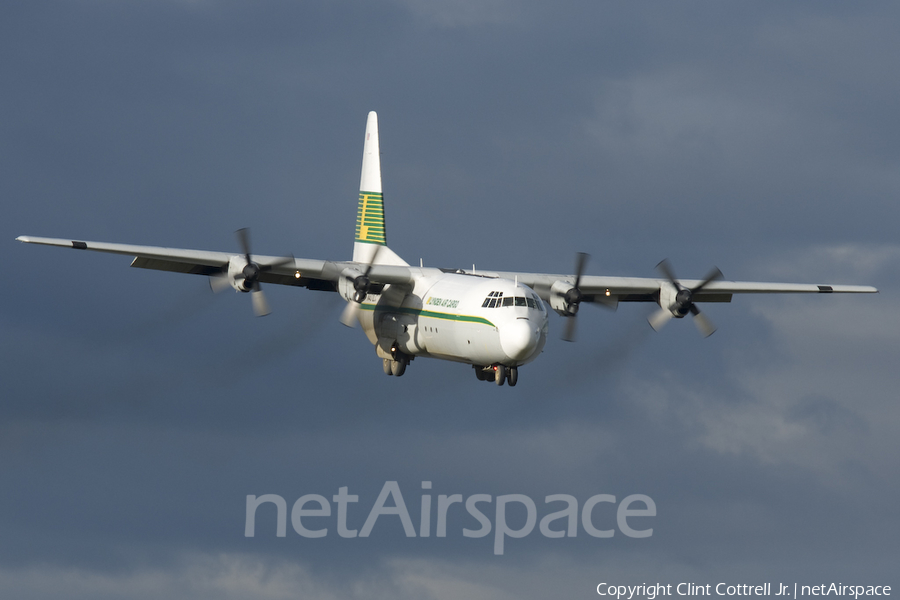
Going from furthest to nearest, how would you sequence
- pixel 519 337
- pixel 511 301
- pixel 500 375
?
pixel 500 375, pixel 511 301, pixel 519 337

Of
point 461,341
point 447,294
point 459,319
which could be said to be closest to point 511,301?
point 459,319

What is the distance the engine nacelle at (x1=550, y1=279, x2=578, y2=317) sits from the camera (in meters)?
45.1

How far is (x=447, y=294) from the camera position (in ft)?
143

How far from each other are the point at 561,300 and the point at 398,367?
6532 mm

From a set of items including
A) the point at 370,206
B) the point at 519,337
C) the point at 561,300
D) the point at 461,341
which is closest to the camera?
the point at 519,337

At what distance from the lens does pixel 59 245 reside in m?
41.6

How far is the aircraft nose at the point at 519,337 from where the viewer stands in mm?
40250

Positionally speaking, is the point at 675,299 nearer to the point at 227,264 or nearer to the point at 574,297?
the point at 574,297

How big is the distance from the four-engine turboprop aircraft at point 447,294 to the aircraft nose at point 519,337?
3 cm

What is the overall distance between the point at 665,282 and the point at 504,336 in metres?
9.49

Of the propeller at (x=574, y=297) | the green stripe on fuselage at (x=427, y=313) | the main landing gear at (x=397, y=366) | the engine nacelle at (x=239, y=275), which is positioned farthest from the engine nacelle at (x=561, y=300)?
the engine nacelle at (x=239, y=275)

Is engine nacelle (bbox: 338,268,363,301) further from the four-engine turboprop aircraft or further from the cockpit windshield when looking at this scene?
the cockpit windshield

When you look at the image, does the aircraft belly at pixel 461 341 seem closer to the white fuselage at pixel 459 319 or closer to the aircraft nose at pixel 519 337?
the white fuselage at pixel 459 319

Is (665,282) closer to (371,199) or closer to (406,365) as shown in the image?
A: (406,365)
